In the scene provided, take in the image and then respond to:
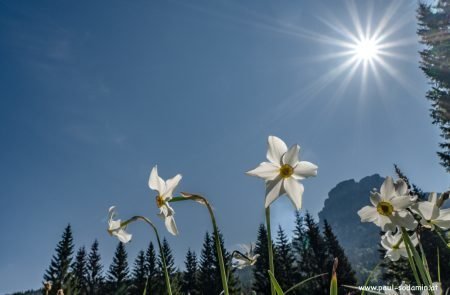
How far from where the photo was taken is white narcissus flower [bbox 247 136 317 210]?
1.62 meters

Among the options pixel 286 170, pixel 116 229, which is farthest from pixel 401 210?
pixel 116 229

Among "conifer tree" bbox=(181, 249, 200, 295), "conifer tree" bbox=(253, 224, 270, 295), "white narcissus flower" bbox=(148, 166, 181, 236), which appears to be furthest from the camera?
"conifer tree" bbox=(181, 249, 200, 295)

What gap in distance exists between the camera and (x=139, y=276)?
5278cm

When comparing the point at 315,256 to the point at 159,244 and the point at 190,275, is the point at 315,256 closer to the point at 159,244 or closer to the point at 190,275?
the point at 190,275

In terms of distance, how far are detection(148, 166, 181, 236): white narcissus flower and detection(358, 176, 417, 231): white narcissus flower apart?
99 cm

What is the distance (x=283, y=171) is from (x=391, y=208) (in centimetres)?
53

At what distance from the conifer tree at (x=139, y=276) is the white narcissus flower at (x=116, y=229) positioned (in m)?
51.3

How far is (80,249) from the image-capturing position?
65.4 m

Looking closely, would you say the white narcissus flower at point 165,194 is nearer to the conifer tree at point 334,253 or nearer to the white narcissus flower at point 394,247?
the white narcissus flower at point 394,247

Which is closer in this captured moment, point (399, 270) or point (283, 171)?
point (283, 171)

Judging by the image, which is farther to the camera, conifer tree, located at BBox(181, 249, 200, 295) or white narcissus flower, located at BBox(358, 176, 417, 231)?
conifer tree, located at BBox(181, 249, 200, 295)

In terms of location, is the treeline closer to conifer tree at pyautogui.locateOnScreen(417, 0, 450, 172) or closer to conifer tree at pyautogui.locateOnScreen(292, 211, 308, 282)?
conifer tree at pyautogui.locateOnScreen(292, 211, 308, 282)

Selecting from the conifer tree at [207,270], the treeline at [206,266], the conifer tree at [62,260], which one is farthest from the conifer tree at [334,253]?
the conifer tree at [62,260]

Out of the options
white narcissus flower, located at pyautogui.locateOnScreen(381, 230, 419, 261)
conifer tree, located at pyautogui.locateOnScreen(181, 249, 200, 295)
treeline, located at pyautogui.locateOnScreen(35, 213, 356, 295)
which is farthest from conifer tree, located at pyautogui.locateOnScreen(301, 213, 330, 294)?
white narcissus flower, located at pyautogui.locateOnScreen(381, 230, 419, 261)
